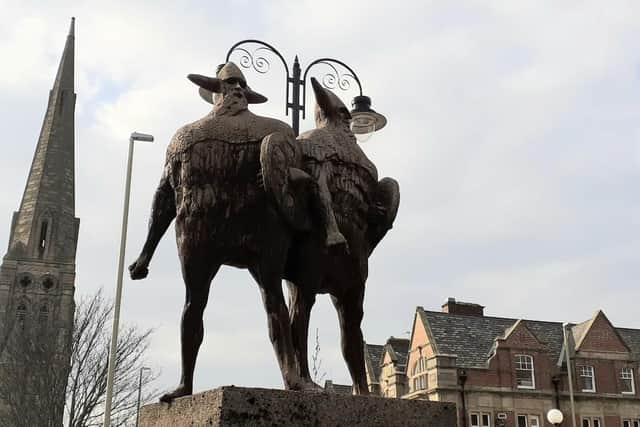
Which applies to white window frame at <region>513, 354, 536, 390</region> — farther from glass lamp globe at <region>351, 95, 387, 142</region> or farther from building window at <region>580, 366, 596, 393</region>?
glass lamp globe at <region>351, 95, 387, 142</region>

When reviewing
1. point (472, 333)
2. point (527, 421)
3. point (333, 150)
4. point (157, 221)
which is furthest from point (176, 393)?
point (472, 333)

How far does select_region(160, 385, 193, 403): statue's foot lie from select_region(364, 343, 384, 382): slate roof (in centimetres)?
3657

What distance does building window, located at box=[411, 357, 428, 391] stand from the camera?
3603cm

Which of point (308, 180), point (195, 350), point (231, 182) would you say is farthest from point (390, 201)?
point (195, 350)

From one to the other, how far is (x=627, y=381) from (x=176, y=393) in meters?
36.8

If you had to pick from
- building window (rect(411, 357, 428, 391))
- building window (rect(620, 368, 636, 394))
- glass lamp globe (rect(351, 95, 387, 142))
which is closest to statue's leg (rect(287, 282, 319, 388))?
glass lamp globe (rect(351, 95, 387, 142))

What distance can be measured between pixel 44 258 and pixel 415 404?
238 ft

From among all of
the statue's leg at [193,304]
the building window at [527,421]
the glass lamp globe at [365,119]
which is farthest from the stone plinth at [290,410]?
the building window at [527,421]

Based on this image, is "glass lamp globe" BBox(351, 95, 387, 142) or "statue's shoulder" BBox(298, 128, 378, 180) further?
"glass lamp globe" BBox(351, 95, 387, 142)

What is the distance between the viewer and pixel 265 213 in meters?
4.53

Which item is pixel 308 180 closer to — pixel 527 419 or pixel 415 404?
pixel 415 404

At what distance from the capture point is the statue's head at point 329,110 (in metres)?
5.28

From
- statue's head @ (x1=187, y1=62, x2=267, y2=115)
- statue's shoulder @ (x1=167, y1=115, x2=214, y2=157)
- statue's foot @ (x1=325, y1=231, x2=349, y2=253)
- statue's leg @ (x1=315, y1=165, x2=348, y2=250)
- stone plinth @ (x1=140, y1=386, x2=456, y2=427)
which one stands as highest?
statue's head @ (x1=187, y1=62, x2=267, y2=115)

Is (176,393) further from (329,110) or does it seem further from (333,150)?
(329,110)
